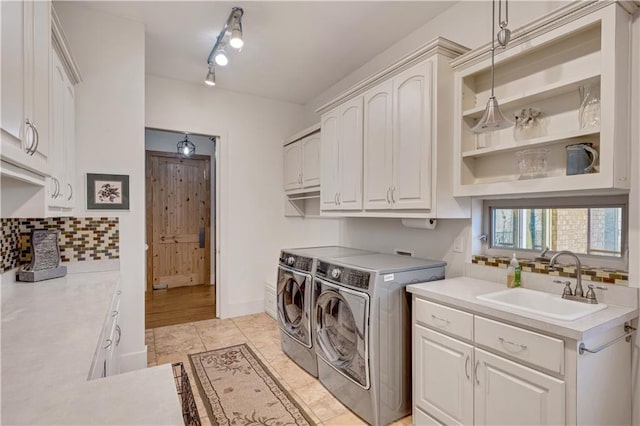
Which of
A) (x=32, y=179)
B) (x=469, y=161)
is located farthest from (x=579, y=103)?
(x=32, y=179)

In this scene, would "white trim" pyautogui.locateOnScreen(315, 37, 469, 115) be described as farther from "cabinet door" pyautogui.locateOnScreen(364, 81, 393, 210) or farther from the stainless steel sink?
the stainless steel sink

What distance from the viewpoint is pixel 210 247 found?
5.80 meters

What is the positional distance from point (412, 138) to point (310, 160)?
1.66 meters

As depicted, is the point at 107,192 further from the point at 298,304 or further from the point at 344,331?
the point at 344,331

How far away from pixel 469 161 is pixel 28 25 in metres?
2.34

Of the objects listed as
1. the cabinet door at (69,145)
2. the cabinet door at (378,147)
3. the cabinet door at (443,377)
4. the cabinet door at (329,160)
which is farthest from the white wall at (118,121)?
the cabinet door at (443,377)

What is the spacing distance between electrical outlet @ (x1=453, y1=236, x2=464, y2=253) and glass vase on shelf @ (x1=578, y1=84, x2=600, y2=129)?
1.00 m

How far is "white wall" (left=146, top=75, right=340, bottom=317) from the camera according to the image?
390 centimetres

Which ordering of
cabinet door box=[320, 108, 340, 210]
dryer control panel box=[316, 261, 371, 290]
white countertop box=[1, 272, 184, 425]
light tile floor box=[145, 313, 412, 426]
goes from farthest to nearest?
cabinet door box=[320, 108, 340, 210] → light tile floor box=[145, 313, 412, 426] → dryer control panel box=[316, 261, 371, 290] → white countertop box=[1, 272, 184, 425]

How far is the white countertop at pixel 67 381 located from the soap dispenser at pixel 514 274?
1.89 meters

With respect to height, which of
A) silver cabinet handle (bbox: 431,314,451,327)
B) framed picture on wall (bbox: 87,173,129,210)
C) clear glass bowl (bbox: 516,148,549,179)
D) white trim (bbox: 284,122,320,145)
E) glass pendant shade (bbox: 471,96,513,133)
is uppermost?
white trim (bbox: 284,122,320,145)

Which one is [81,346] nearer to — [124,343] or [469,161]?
[124,343]

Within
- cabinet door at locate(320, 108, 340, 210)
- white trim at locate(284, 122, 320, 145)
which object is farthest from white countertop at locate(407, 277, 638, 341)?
white trim at locate(284, 122, 320, 145)

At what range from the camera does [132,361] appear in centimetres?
266
